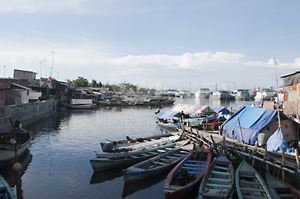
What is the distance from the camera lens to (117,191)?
478 inches

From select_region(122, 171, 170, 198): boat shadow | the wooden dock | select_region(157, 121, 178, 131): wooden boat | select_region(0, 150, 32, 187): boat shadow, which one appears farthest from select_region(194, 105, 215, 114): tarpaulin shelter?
select_region(0, 150, 32, 187): boat shadow

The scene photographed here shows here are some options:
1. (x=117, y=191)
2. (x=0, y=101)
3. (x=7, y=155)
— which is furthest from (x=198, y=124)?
(x=0, y=101)

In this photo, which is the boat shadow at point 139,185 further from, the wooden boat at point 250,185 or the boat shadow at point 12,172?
Result: the boat shadow at point 12,172

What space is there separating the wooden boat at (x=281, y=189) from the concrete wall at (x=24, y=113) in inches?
856

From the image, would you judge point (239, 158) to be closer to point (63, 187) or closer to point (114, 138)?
point (63, 187)

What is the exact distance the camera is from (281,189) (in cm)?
1001

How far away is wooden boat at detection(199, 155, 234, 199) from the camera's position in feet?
30.9

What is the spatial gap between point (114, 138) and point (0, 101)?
15.0m

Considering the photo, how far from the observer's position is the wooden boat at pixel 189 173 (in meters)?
9.97

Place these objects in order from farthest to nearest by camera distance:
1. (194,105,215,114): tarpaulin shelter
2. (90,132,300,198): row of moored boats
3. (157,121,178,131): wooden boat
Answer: (194,105,215,114): tarpaulin shelter < (157,121,178,131): wooden boat < (90,132,300,198): row of moored boats

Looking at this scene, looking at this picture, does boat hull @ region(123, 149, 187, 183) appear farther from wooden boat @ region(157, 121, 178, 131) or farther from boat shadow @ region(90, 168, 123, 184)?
wooden boat @ region(157, 121, 178, 131)

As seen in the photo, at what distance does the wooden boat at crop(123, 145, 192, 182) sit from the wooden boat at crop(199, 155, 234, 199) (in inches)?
109

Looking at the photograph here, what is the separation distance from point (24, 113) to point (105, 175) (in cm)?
2042

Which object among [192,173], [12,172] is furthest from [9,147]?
[192,173]
